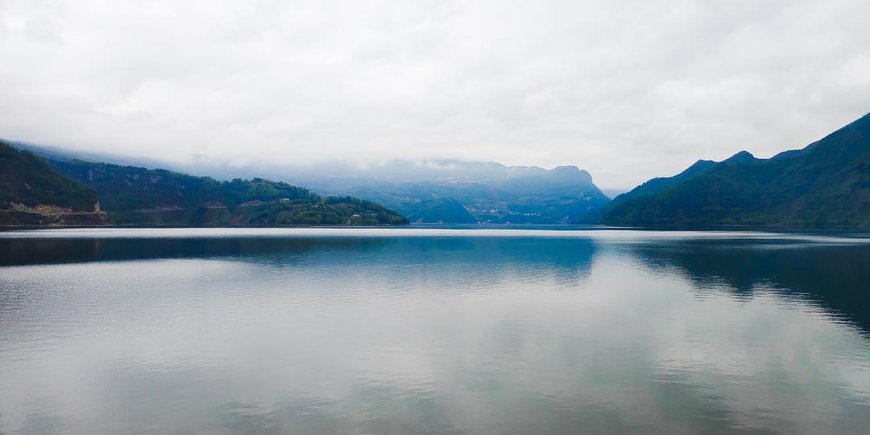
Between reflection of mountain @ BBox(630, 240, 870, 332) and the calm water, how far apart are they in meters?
0.89

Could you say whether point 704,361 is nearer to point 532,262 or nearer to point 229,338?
point 229,338

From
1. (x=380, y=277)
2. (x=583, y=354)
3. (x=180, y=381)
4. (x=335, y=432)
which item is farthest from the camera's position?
(x=380, y=277)

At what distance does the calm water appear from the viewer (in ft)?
96.5

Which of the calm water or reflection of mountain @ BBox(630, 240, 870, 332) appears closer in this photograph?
the calm water

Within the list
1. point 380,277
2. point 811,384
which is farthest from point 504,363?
point 380,277

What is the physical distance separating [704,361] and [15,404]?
46897 millimetres

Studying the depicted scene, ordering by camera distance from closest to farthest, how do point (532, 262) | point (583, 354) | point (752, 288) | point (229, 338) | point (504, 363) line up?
1. point (504, 363)
2. point (583, 354)
3. point (229, 338)
4. point (752, 288)
5. point (532, 262)

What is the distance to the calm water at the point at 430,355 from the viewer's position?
29.4 m

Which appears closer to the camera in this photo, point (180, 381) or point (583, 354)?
point (180, 381)

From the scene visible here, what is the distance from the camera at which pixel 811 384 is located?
3547 centimetres

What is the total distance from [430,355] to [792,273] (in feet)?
291

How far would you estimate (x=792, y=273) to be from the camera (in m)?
99.3

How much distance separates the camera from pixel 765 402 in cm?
3200

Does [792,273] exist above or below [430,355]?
above
